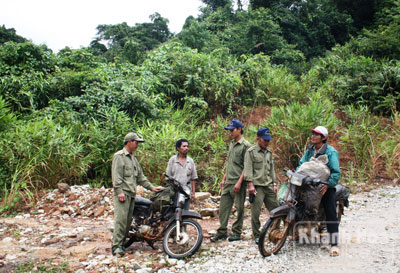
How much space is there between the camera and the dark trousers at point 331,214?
421 centimetres

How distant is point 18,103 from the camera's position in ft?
32.2

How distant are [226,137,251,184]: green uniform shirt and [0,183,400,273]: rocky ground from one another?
0.92 meters

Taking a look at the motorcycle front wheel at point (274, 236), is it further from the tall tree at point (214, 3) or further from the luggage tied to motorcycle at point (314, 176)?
the tall tree at point (214, 3)

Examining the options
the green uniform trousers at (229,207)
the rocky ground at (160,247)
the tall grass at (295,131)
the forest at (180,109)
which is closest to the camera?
the rocky ground at (160,247)

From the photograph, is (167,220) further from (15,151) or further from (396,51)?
(396,51)

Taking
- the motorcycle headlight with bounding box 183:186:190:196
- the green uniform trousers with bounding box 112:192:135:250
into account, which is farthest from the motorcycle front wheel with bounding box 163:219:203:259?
the green uniform trousers with bounding box 112:192:135:250

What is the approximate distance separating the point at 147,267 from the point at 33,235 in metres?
2.78

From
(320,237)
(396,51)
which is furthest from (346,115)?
(320,237)

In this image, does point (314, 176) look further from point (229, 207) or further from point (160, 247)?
point (160, 247)

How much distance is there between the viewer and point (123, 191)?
443cm

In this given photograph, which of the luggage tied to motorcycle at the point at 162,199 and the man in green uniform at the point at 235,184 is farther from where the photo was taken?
the man in green uniform at the point at 235,184

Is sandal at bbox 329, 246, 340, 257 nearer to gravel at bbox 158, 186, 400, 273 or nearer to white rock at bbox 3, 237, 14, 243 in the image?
gravel at bbox 158, 186, 400, 273

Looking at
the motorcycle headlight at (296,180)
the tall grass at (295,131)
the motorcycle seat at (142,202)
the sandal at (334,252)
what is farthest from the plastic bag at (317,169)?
the tall grass at (295,131)

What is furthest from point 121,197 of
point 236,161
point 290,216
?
point 290,216
